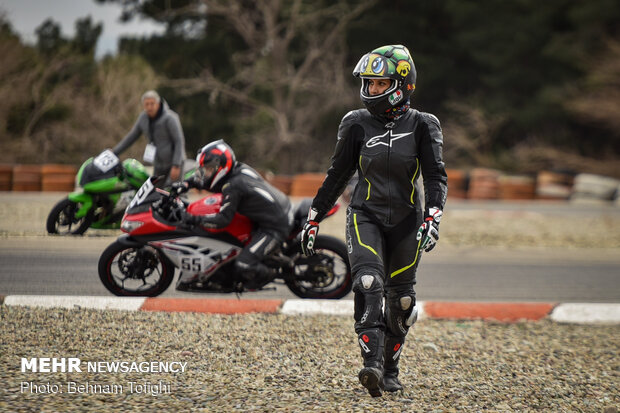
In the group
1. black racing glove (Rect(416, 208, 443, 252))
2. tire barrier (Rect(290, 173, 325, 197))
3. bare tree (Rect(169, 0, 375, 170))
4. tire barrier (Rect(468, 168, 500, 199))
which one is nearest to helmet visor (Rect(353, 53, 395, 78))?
A: black racing glove (Rect(416, 208, 443, 252))

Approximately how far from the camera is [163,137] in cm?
953

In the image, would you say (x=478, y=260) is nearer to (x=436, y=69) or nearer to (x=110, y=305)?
(x=110, y=305)

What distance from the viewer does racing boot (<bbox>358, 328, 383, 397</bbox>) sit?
410 centimetres

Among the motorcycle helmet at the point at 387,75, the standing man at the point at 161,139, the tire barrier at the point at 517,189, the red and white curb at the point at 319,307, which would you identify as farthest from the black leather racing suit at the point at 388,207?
the tire barrier at the point at 517,189

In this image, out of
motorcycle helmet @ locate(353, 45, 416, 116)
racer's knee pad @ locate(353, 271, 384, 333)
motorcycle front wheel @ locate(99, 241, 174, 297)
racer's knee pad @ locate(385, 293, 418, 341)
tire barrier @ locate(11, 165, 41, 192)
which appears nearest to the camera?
racer's knee pad @ locate(353, 271, 384, 333)

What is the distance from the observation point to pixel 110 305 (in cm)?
602

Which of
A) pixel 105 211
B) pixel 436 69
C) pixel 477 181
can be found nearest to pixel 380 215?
pixel 105 211

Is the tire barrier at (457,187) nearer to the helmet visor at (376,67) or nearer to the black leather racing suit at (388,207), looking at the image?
the black leather racing suit at (388,207)

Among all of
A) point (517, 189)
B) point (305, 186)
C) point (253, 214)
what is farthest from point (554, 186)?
point (253, 214)

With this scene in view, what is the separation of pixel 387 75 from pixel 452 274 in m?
5.09

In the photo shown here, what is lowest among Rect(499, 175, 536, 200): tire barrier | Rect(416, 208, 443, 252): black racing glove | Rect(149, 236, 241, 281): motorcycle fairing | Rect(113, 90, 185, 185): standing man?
Rect(149, 236, 241, 281): motorcycle fairing

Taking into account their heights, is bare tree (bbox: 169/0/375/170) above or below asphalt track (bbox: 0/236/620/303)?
above

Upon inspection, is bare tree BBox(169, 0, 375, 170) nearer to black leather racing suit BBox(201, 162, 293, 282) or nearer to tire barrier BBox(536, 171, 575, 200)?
tire barrier BBox(536, 171, 575, 200)

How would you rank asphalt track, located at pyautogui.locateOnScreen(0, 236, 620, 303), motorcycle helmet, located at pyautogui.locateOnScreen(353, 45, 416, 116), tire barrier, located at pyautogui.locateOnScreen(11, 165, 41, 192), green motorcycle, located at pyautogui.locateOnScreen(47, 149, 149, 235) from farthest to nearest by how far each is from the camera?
tire barrier, located at pyautogui.locateOnScreen(11, 165, 41, 192) < green motorcycle, located at pyautogui.locateOnScreen(47, 149, 149, 235) < asphalt track, located at pyautogui.locateOnScreen(0, 236, 620, 303) < motorcycle helmet, located at pyautogui.locateOnScreen(353, 45, 416, 116)
